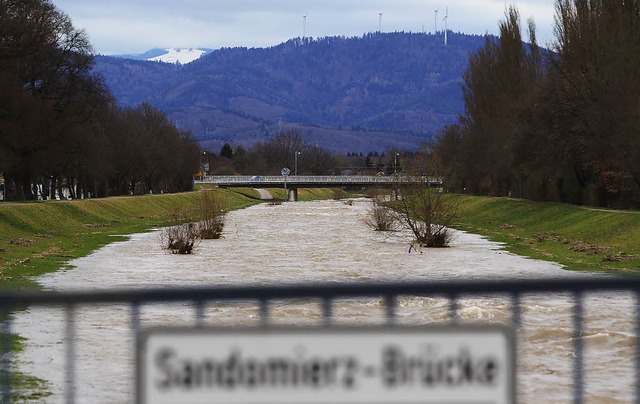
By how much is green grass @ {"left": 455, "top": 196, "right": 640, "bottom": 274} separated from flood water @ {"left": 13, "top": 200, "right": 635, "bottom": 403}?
1643mm

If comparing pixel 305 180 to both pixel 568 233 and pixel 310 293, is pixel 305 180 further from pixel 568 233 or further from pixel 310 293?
pixel 310 293

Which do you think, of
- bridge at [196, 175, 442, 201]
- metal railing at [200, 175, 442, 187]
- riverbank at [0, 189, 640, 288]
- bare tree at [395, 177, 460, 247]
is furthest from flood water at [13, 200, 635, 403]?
bridge at [196, 175, 442, 201]

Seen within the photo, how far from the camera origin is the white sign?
388 centimetres

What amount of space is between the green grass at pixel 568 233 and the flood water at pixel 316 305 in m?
1.64

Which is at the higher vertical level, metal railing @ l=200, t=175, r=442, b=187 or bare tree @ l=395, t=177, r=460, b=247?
metal railing @ l=200, t=175, r=442, b=187

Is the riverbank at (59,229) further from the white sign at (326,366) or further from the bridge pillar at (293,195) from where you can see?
the bridge pillar at (293,195)

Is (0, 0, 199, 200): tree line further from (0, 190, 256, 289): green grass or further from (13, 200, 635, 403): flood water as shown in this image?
(13, 200, 635, 403): flood water

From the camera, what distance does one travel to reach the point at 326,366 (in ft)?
12.9

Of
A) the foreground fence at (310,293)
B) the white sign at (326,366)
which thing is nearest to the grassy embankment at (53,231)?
the foreground fence at (310,293)

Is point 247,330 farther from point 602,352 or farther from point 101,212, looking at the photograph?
point 101,212

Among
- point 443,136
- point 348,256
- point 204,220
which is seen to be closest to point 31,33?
point 204,220

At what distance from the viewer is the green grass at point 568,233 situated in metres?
39.8

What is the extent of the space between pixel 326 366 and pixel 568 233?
51.1 metres

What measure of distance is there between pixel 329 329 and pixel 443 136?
120 metres
